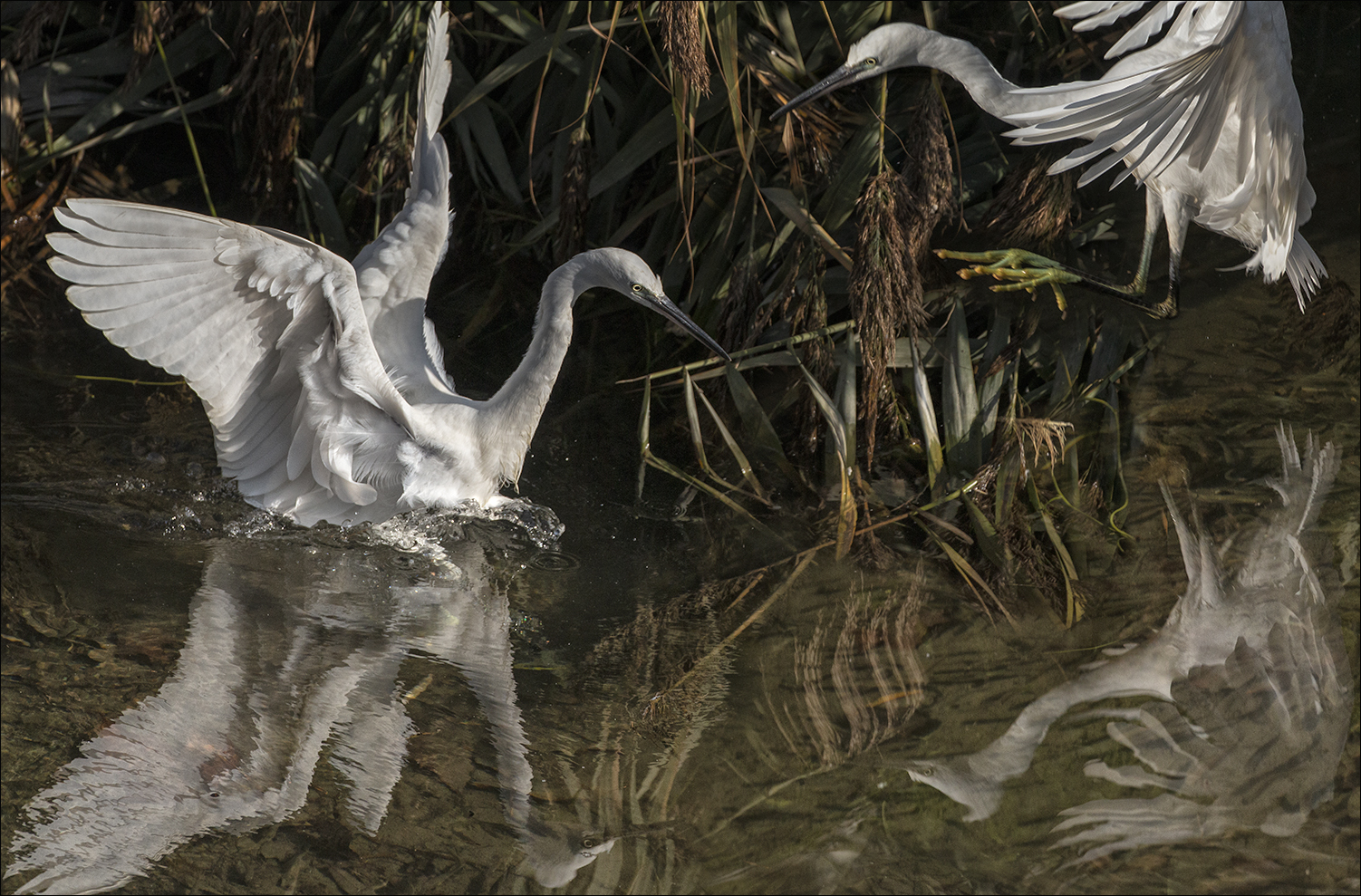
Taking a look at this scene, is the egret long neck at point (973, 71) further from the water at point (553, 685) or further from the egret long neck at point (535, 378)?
the egret long neck at point (535, 378)

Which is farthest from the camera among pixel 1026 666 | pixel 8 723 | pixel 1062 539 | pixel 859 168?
pixel 859 168

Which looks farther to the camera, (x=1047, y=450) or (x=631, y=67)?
(x=631, y=67)

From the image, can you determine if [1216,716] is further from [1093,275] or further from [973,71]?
[973,71]

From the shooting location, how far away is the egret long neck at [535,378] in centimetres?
261

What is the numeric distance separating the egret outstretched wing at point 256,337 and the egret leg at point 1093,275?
149 centimetres

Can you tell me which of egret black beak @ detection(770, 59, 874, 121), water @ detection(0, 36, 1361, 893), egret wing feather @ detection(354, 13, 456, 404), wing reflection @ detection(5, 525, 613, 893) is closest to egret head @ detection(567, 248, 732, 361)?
egret wing feather @ detection(354, 13, 456, 404)

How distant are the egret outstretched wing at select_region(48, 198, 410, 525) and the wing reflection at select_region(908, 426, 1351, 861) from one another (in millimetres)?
1424

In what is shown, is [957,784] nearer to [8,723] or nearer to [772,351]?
[772,351]

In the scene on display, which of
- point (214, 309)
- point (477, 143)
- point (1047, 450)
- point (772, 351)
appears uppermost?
point (477, 143)

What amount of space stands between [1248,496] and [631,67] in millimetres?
2190

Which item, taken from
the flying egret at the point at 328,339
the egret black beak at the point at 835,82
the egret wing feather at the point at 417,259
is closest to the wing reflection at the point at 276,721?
the flying egret at the point at 328,339

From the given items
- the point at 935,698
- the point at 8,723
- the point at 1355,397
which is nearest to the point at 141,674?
the point at 8,723

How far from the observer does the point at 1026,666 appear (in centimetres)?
236

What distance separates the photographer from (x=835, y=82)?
2.87m
